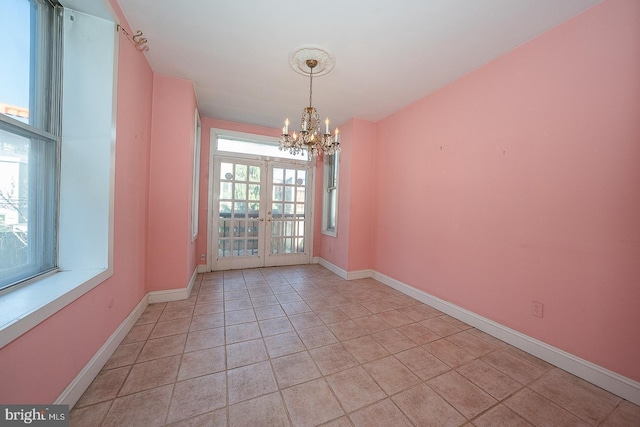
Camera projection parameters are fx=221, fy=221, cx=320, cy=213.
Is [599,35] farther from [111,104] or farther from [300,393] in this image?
[111,104]

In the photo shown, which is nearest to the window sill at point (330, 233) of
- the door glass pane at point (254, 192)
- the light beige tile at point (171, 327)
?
the door glass pane at point (254, 192)

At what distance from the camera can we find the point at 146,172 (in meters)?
2.57

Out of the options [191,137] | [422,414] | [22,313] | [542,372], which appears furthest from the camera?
[191,137]

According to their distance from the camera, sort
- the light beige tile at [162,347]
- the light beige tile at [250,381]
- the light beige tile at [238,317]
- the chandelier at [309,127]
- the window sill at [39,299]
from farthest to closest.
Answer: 1. the light beige tile at [238,317]
2. the chandelier at [309,127]
3. the light beige tile at [162,347]
4. the light beige tile at [250,381]
5. the window sill at [39,299]

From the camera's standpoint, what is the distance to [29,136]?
1.36 m

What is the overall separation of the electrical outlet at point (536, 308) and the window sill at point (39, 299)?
3331mm

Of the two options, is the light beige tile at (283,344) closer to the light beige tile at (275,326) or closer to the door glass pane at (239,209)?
the light beige tile at (275,326)

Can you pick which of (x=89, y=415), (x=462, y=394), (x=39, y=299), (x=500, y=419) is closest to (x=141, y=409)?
(x=89, y=415)

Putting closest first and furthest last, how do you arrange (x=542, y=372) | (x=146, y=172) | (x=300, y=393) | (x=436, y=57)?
1. (x=300, y=393)
2. (x=542, y=372)
3. (x=436, y=57)
4. (x=146, y=172)

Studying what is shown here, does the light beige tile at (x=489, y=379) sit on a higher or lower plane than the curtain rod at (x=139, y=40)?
lower

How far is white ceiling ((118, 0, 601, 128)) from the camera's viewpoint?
175 centimetres

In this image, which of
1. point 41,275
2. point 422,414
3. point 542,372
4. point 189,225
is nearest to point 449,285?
point 542,372

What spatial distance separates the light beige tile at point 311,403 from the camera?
1.29 metres

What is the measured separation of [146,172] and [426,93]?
12.0 ft
